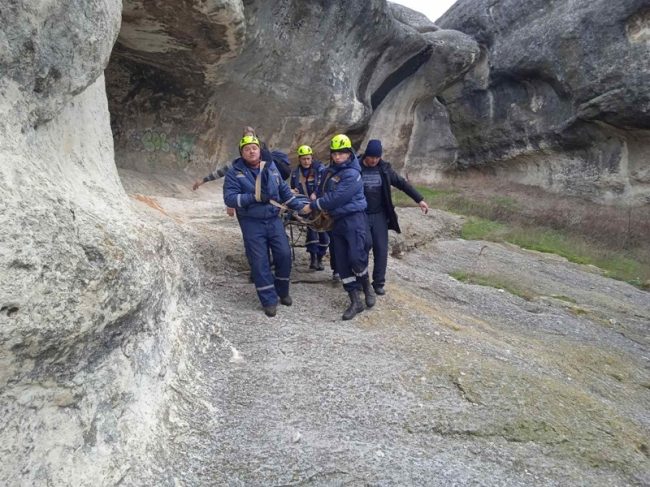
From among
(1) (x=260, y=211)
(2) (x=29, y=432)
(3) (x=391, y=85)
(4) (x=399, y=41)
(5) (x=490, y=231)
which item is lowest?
(5) (x=490, y=231)

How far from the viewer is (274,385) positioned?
366 cm

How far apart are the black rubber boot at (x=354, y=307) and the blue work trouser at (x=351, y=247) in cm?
6

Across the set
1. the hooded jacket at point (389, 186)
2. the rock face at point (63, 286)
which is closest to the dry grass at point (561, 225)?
the hooded jacket at point (389, 186)

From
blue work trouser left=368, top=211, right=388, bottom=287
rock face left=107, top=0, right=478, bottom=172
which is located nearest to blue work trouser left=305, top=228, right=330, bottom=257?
blue work trouser left=368, top=211, right=388, bottom=287

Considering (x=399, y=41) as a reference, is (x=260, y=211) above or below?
below

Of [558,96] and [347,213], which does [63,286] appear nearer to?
[347,213]

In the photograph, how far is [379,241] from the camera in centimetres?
561

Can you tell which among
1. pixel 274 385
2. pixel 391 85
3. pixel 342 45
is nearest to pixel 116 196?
pixel 274 385

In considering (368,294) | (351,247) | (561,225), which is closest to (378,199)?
(351,247)

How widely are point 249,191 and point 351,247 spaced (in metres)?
1.12

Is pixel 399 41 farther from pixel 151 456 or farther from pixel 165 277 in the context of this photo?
pixel 151 456

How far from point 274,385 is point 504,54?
17.4 m

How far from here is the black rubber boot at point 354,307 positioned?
4941 millimetres

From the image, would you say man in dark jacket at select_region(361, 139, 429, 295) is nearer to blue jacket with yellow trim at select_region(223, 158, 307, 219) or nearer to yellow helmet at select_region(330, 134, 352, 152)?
yellow helmet at select_region(330, 134, 352, 152)
